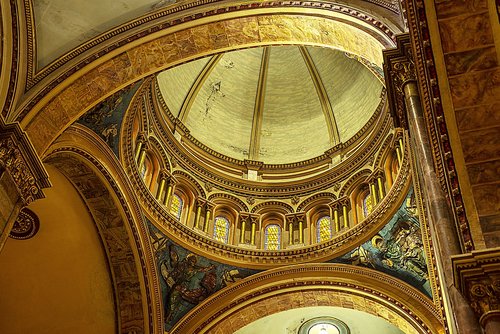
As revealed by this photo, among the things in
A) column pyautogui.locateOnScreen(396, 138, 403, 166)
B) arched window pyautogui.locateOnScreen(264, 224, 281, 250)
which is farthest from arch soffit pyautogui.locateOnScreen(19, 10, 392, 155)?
arched window pyautogui.locateOnScreen(264, 224, 281, 250)

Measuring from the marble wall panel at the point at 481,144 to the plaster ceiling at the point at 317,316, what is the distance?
10078 millimetres

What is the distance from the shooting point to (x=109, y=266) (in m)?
14.2

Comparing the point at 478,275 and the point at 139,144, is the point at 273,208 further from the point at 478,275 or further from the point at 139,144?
the point at 478,275

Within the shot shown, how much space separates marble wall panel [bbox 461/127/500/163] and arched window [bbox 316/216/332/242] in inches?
392

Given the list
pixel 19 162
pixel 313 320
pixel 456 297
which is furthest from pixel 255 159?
pixel 456 297

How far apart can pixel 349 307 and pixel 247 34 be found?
22.5 feet

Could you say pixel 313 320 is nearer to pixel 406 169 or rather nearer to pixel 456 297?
pixel 406 169

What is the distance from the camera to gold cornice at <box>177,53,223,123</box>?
18.5 meters

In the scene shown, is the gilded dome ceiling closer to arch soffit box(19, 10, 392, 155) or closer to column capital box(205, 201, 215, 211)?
column capital box(205, 201, 215, 211)

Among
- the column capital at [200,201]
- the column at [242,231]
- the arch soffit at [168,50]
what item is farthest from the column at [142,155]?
the arch soffit at [168,50]

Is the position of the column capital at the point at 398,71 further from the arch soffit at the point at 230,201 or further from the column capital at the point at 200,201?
the arch soffit at the point at 230,201

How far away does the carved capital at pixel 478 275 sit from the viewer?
16.2 feet

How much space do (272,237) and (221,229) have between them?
1358 mm

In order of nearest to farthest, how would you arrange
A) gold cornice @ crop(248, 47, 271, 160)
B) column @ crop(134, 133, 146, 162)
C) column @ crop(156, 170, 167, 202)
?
column @ crop(134, 133, 146, 162) → column @ crop(156, 170, 167, 202) → gold cornice @ crop(248, 47, 271, 160)
